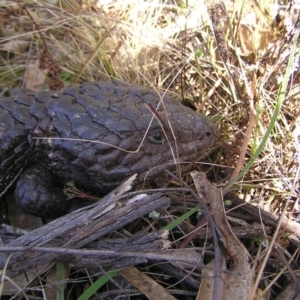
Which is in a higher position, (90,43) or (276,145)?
(90,43)

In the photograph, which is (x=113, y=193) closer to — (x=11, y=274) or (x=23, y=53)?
(x=11, y=274)

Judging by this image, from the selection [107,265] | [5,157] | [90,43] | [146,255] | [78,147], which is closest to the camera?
[146,255]

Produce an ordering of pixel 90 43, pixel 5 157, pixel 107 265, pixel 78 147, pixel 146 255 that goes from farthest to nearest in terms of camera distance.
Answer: pixel 90 43, pixel 5 157, pixel 78 147, pixel 107 265, pixel 146 255

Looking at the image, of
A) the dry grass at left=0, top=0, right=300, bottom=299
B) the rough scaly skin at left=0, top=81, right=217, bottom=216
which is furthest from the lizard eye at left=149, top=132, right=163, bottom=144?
the dry grass at left=0, top=0, right=300, bottom=299

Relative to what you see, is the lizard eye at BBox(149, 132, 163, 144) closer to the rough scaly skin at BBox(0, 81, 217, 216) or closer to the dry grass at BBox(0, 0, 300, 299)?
the rough scaly skin at BBox(0, 81, 217, 216)

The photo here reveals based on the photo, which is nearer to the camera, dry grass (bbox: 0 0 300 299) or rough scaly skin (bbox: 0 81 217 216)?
rough scaly skin (bbox: 0 81 217 216)

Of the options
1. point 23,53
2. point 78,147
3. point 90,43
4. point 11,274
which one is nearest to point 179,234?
point 78,147

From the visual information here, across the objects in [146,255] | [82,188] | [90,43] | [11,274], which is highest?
[90,43]
